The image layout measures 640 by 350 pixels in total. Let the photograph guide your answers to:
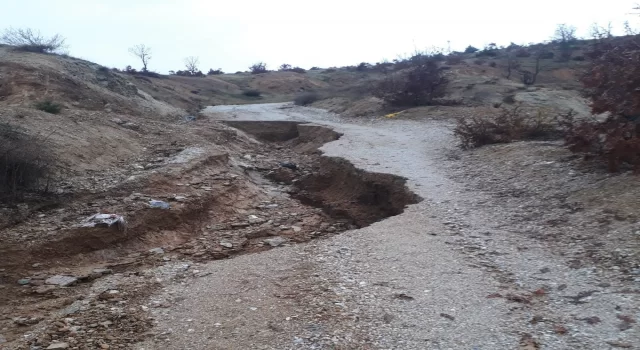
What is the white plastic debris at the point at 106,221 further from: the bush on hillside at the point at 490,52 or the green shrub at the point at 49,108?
the bush on hillside at the point at 490,52

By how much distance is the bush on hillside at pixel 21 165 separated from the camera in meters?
6.71

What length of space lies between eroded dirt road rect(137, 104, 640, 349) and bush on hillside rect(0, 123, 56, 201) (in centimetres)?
291

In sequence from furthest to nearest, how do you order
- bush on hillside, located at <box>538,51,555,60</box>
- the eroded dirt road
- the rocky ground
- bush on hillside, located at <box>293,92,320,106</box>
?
1. bush on hillside, located at <box>538,51,555,60</box>
2. bush on hillside, located at <box>293,92,320,106</box>
3. the rocky ground
4. the eroded dirt road

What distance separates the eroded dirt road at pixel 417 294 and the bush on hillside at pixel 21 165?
9.54 ft

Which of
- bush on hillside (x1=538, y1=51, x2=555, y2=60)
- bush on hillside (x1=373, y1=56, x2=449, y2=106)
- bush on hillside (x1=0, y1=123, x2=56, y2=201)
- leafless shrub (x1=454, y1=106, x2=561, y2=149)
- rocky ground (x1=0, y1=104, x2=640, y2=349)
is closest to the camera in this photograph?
rocky ground (x1=0, y1=104, x2=640, y2=349)

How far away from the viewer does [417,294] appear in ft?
14.3

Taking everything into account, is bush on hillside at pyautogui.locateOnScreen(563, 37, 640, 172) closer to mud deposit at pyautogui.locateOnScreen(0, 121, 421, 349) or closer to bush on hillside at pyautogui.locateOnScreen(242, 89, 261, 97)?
mud deposit at pyautogui.locateOnScreen(0, 121, 421, 349)

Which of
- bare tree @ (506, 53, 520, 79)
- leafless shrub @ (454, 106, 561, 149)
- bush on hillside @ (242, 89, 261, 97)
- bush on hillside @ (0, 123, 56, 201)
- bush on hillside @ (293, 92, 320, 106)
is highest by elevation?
bare tree @ (506, 53, 520, 79)

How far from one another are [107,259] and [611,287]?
16.6 ft

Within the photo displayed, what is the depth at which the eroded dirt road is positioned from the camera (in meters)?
3.68

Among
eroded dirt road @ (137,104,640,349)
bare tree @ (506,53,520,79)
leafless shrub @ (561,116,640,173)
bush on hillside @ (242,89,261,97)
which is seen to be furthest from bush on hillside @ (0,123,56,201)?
bush on hillside @ (242,89,261,97)

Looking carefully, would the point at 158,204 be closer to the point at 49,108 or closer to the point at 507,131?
the point at 49,108

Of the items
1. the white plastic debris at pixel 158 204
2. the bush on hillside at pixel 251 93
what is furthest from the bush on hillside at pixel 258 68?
the white plastic debris at pixel 158 204

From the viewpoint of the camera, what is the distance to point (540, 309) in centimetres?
398
